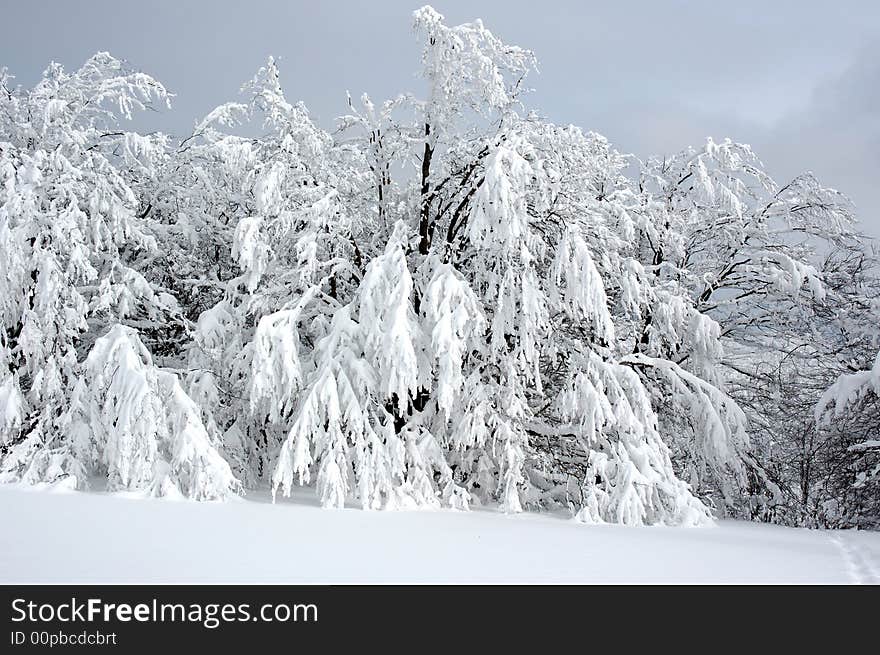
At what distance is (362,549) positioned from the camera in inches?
216

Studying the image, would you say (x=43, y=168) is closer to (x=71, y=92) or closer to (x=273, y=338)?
(x=71, y=92)

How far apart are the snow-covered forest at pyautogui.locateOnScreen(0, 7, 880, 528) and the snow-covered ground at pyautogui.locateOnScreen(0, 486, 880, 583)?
A: 1.29 metres

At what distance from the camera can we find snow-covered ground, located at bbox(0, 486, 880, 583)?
446cm

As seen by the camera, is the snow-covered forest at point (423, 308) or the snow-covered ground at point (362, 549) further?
the snow-covered forest at point (423, 308)

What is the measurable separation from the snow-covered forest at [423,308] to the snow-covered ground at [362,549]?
A: 129 centimetres

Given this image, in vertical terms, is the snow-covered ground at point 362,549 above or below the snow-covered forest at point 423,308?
below

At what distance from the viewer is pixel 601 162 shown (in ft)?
40.9

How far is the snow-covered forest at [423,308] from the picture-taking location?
907 centimetres

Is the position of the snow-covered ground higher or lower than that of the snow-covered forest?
lower

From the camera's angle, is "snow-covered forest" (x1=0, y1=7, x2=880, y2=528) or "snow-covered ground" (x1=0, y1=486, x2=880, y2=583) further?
"snow-covered forest" (x1=0, y1=7, x2=880, y2=528)
